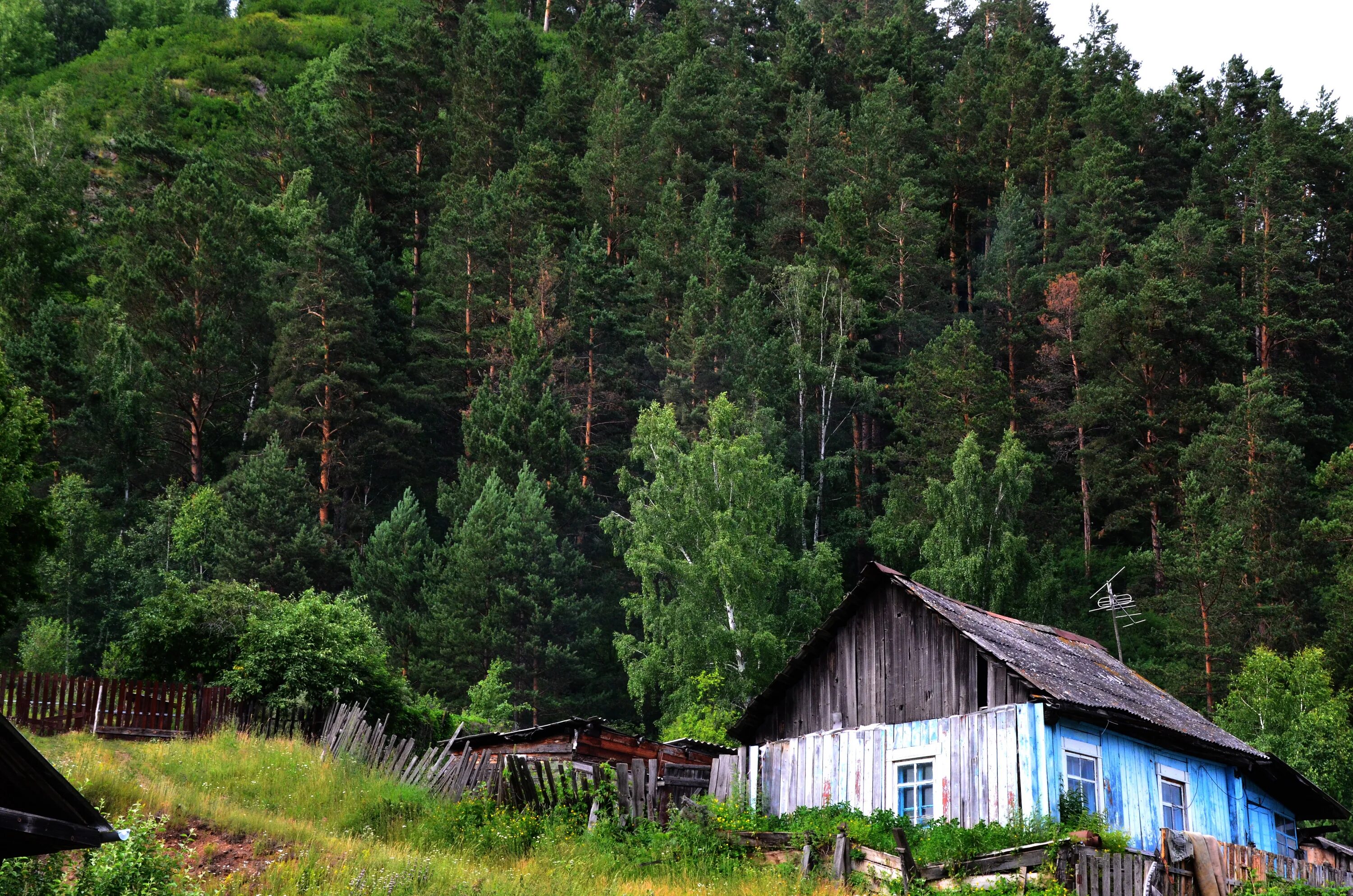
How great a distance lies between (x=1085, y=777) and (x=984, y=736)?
1.99m

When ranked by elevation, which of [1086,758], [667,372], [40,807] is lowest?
[40,807]

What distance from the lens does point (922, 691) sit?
24562mm

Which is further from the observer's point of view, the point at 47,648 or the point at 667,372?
the point at 667,372

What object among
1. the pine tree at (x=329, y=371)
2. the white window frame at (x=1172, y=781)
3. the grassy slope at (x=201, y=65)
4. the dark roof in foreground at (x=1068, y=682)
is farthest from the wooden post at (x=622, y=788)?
the grassy slope at (x=201, y=65)

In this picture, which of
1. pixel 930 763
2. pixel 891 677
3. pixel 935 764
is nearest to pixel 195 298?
pixel 891 677

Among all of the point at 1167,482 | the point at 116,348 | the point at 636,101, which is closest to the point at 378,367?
the point at 116,348

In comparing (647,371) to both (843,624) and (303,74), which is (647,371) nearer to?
(843,624)

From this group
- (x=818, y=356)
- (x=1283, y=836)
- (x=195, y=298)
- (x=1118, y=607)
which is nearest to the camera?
(x=1283, y=836)

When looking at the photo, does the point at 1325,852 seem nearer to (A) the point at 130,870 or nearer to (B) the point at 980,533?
(B) the point at 980,533

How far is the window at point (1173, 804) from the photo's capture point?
78.9 ft

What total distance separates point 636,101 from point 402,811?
59.6 meters

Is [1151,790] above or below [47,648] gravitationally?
below

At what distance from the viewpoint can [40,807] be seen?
9.17m

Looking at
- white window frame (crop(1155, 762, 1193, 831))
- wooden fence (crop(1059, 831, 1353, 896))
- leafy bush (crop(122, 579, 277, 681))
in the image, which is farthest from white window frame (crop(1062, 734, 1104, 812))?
leafy bush (crop(122, 579, 277, 681))
